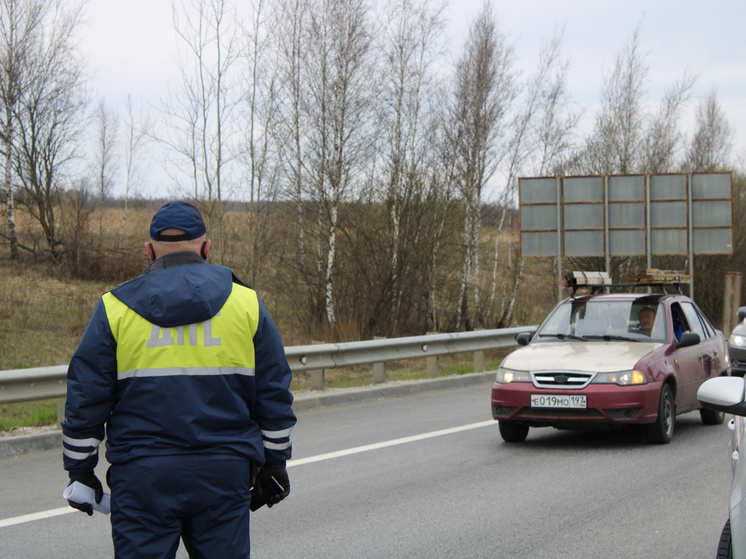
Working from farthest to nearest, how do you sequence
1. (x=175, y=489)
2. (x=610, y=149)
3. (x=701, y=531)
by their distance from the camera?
(x=610, y=149)
(x=701, y=531)
(x=175, y=489)

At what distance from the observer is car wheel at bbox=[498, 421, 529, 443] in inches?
361

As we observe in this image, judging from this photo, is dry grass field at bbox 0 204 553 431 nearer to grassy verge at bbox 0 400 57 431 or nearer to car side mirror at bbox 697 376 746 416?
grassy verge at bbox 0 400 57 431

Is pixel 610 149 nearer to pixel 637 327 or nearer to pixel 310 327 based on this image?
pixel 310 327

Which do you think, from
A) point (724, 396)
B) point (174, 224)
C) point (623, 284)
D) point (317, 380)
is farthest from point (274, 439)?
point (317, 380)

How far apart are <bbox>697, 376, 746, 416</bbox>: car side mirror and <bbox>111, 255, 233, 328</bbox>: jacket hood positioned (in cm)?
202

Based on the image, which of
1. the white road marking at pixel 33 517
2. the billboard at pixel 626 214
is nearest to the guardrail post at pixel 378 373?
the white road marking at pixel 33 517

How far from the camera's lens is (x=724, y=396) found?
3.62 meters

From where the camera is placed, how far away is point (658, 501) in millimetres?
6535

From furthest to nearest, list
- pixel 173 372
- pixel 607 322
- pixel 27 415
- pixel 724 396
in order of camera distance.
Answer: pixel 27 415
pixel 607 322
pixel 724 396
pixel 173 372

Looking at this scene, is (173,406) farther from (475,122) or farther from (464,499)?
(475,122)

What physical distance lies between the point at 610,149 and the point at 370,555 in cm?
3654

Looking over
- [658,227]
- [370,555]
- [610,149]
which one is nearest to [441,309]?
[658,227]

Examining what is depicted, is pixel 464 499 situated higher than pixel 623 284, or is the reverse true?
pixel 623 284

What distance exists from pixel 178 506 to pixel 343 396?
9.69 meters
